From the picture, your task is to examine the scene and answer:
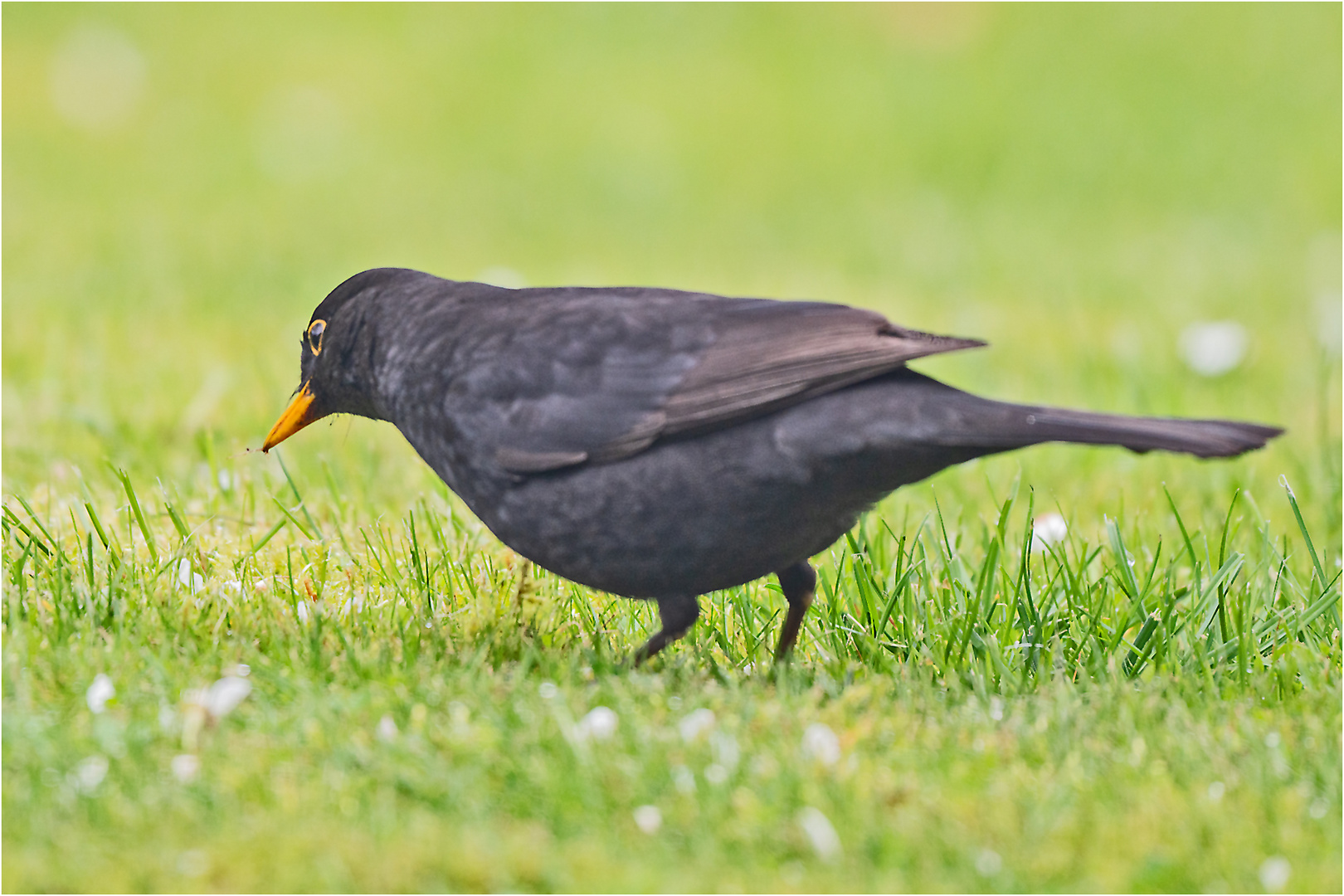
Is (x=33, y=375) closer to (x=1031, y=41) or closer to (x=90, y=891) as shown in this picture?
(x=90, y=891)

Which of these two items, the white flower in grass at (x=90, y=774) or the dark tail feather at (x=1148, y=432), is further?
the dark tail feather at (x=1148, y=432)

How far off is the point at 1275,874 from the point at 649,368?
164 centimetres

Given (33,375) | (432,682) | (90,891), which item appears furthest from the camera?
(33,375)

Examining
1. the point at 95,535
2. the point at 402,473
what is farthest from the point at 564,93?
the point at 95,535

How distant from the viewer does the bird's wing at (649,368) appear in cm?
317

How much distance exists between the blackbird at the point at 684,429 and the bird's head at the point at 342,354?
31 cm

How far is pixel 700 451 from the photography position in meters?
3.21

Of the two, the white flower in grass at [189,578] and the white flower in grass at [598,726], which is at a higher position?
the white flower in grass at [189,578]

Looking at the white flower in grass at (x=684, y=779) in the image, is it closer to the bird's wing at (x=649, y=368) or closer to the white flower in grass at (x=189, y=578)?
the bird's wing at (x=649, y=368)

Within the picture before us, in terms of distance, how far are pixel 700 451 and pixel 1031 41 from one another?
10.8m

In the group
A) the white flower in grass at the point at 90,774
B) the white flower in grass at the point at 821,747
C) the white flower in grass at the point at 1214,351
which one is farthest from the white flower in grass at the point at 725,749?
the white flower in grass at the point at 1214,351

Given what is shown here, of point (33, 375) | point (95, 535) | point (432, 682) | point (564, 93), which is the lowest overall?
point (432, 682)

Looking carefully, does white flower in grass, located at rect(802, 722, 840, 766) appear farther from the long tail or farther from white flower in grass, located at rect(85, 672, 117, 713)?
white flower in grass, located at rect(85, 672, 117, 713)

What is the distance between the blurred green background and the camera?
733 cm
